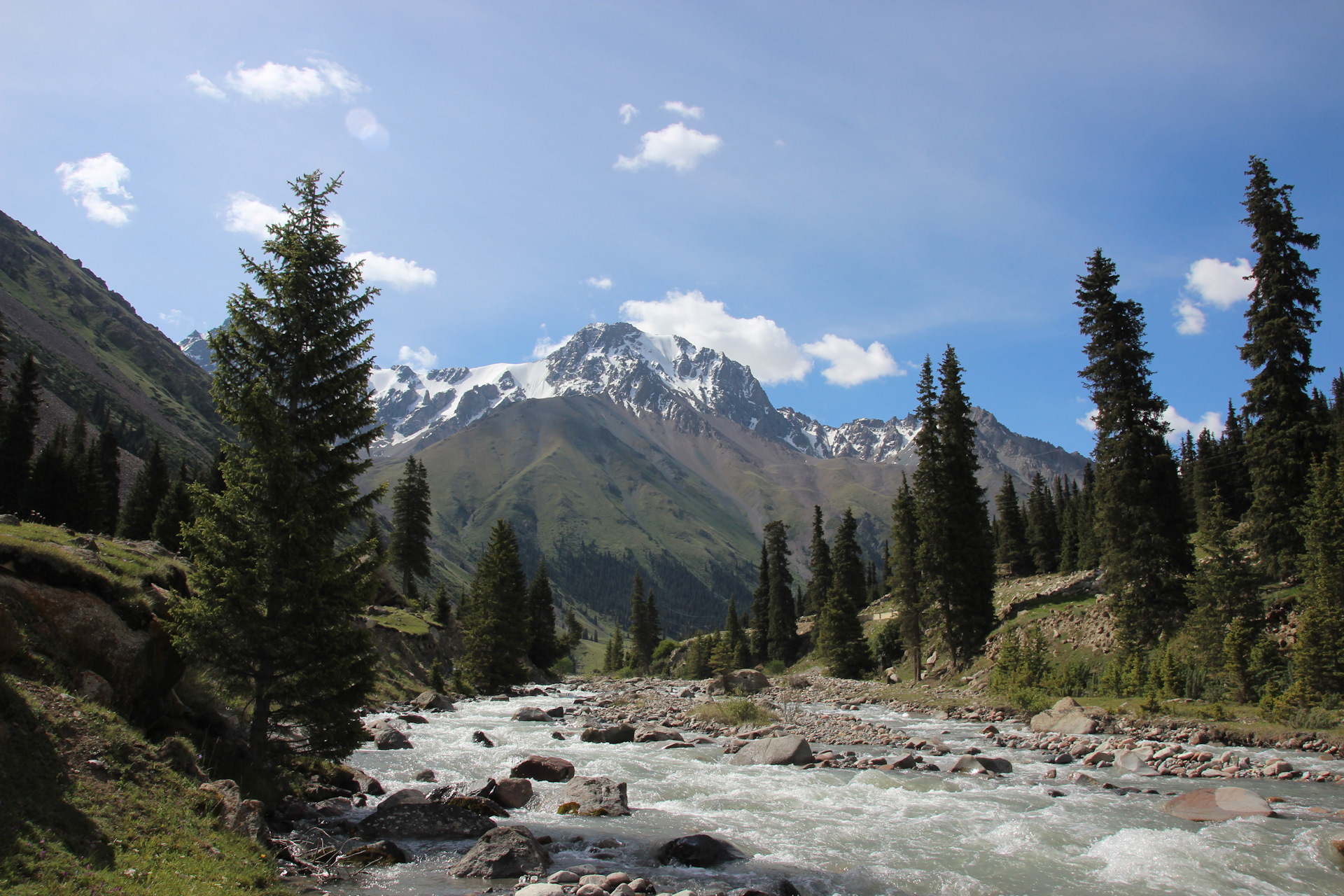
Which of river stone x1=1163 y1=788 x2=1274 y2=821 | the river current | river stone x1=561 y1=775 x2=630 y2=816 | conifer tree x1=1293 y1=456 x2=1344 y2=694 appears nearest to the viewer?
the river current

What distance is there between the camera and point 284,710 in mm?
16000

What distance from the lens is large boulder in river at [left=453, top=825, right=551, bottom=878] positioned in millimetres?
11977

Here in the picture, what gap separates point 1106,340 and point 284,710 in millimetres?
43530

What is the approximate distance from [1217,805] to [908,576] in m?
37.0

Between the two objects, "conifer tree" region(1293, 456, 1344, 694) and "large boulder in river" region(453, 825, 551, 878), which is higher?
"conifer tree" region(1293, 456, 1344, 694)

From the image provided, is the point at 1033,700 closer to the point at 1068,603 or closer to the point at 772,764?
the point at 1068,603

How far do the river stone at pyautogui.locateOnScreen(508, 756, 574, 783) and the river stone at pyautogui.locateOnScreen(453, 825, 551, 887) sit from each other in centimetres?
783

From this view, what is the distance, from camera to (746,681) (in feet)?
177

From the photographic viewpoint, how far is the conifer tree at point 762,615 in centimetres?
8844

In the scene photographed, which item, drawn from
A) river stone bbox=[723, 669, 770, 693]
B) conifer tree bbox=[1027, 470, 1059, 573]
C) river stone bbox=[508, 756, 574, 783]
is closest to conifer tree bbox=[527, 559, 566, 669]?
river stone bbox=[723, 669, 770, 693]

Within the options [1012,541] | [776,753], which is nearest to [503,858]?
[776,753]

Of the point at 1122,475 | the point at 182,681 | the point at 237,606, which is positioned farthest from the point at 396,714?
the point at 1122,475

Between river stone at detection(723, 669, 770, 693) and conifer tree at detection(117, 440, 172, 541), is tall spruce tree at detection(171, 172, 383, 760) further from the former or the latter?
conifer tree at detection(117, 440, 172, 541)

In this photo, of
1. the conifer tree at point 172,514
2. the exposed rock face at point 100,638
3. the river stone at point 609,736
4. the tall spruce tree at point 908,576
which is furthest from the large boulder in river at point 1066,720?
the conifer tree at point 172,514
